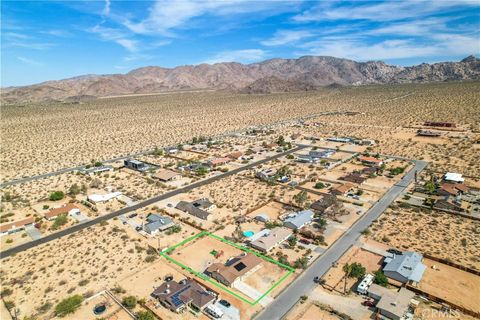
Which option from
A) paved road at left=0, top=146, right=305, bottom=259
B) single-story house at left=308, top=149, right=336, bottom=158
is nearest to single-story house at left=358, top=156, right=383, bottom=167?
single-story house at left=308, top=149, right=336, bottom=158

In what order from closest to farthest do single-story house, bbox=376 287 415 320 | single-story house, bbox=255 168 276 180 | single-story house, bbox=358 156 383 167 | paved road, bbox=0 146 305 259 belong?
single-story house, bbox=376 287 415 320 → paved road, bbox=0 146 305 259 → single-story house, bbox=255 168 276 180 → single-story house, bbox=358 156 383 167

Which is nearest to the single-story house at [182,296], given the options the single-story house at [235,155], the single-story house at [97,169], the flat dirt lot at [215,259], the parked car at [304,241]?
the flat dirt lot at [215,259]

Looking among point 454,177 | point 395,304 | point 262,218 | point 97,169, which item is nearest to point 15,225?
point 97,169

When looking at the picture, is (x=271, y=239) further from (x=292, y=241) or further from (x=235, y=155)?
(x=235, y=155)

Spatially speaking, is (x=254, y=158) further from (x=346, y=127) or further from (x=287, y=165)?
(x=346, y=127)

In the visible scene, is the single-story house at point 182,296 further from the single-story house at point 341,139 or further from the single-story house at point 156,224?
the single-story house at point 341,139

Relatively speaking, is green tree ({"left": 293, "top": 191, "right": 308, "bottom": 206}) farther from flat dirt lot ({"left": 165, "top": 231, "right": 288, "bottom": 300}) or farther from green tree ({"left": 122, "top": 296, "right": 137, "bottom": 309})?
green tree ({"left": 122, "top": 296, "right": 137, "bottom": 309})
